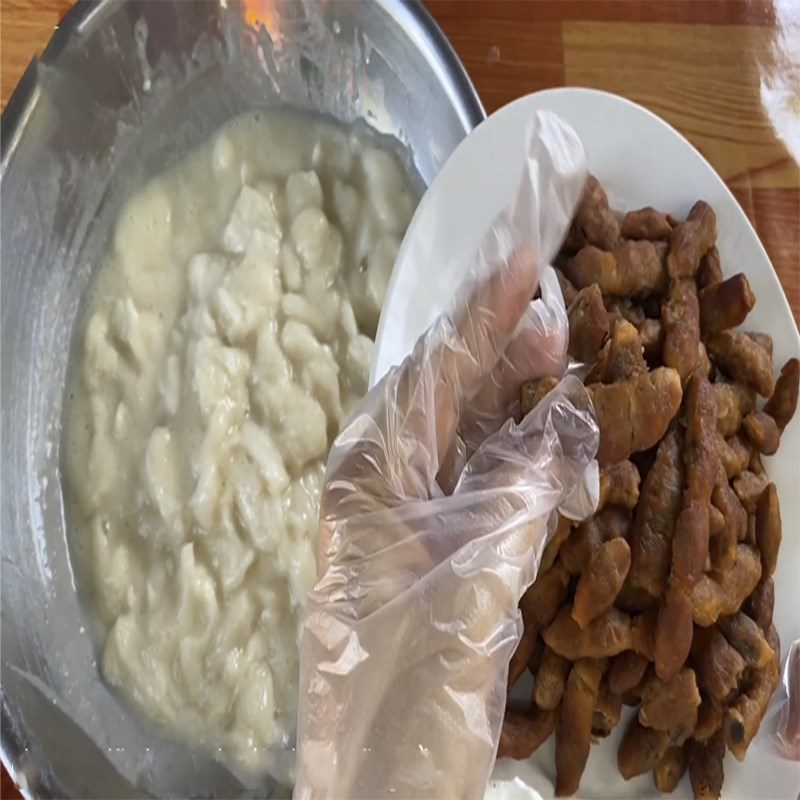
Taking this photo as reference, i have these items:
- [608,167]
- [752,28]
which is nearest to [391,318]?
[608,167]

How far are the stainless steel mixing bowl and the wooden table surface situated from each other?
66mm

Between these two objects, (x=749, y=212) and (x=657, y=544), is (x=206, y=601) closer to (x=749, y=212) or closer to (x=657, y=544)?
(x=657, y=544)

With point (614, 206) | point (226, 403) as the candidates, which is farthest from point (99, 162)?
point (614, 206)

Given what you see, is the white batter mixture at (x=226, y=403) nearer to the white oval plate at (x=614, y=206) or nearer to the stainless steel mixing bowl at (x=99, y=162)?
the stainless steel mixing bowl at (x=99, y=162)

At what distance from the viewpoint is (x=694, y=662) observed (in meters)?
0.49

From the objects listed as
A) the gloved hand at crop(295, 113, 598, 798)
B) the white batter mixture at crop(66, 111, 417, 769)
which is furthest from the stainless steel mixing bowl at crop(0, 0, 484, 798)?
the gloved hand at crop(295, 113, 598, 798)

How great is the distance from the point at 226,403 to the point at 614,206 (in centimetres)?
38

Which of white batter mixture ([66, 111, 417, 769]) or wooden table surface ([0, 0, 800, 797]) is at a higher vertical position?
wooden table surface ([0, 0, 800, 797])

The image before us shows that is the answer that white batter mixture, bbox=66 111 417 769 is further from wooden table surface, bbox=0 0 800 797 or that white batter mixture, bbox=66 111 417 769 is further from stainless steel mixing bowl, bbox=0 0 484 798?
wooden table surface, bbox=0 0 800 797

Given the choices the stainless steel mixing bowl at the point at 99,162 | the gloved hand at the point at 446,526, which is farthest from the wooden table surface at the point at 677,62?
the gloved hand at the point at 446,526

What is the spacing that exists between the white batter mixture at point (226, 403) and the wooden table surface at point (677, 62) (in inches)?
5.9

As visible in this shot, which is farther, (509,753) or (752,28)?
(752,28)

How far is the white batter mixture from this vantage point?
71 cm

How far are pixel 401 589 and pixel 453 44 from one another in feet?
1.77
